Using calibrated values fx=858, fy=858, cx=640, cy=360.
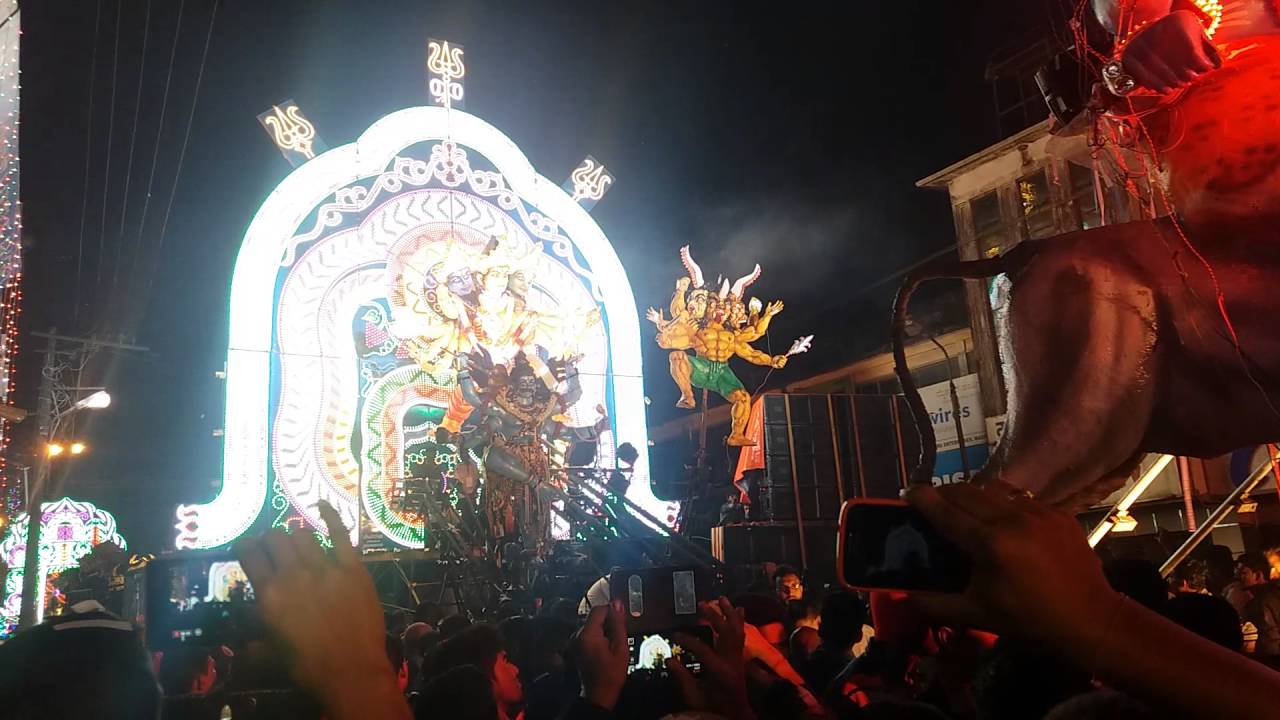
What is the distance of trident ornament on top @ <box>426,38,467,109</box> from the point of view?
57.4 ft

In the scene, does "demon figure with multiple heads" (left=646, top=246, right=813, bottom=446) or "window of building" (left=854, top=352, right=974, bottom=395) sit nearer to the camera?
"demon figure with multiple heads" (left=646, top=246, right=813, bottom=446)

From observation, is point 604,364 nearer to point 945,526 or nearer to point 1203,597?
point 1203,597

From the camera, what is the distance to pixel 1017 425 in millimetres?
3359

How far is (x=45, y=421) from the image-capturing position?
16.0 m

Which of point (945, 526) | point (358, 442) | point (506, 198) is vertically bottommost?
point (945, 526)

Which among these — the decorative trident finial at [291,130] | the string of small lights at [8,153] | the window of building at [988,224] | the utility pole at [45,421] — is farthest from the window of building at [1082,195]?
the utility pole at [45,421]

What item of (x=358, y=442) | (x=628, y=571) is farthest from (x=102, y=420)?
(x=628, y=571)

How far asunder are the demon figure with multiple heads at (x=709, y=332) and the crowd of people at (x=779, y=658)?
1142 cm

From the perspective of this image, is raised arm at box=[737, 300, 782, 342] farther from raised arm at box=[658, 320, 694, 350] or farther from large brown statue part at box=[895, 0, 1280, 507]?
large brown statue part at box=[895, 0, 1280, 507]

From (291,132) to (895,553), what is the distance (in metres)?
16.3

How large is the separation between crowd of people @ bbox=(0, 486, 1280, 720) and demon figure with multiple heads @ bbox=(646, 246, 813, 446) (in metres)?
11.4

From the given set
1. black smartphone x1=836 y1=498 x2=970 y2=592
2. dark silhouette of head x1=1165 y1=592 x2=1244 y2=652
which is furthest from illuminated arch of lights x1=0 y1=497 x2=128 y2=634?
black smartphone x1=836 y1=498 x2=970 y2=592

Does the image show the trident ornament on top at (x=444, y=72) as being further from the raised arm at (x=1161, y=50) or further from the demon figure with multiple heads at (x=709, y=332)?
the raised arm at (x=1161, y=50)

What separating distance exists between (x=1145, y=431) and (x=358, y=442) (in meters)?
13.6
